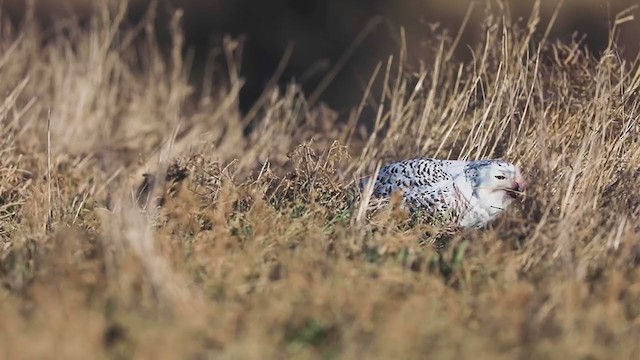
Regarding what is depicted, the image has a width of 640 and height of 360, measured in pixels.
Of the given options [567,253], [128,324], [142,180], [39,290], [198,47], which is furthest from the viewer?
[198,47]

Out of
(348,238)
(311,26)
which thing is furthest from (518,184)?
(311,26)

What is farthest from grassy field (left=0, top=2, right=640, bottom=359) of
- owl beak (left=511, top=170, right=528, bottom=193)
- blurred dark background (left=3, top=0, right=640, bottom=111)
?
blurred dark background (left=3, top=0, right=640, bottom=111)

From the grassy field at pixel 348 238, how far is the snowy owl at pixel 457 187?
0.38 feet

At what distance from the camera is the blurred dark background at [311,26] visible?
39.2 feet

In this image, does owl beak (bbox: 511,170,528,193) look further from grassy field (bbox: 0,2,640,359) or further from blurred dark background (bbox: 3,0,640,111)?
blurred dark background (bbox: 3,0,640,111)

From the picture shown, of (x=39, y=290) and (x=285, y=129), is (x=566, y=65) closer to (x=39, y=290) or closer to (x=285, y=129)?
(x=285, y=129)

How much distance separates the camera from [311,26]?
13.8m

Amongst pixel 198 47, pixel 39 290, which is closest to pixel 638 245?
pixel 39 290

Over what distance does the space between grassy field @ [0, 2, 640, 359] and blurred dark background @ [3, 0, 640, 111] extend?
5.13 m

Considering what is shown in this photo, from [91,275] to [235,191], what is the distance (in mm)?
1037

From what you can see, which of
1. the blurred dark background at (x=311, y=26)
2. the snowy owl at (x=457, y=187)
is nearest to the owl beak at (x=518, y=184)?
the snowy owl at (x=457, y=187)

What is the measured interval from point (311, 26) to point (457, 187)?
9045 mm

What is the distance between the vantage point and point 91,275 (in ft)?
12.2

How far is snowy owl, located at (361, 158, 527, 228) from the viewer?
4.83 metres
